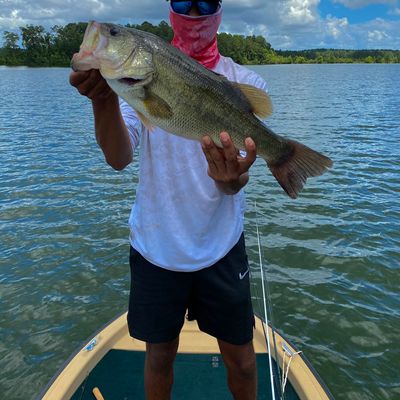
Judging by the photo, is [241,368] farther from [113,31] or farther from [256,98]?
[113,31]

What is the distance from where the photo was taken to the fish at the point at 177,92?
6.61ft

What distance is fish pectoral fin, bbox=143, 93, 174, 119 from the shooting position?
6.88 feet

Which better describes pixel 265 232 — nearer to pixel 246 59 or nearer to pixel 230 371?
pixel 230 371

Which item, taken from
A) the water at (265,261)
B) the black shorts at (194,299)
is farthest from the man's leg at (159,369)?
the water at (265,261)

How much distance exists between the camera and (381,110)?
73.7 feet

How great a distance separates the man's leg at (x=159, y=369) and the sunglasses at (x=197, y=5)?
213 centimetres

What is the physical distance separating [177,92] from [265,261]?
5328 mm

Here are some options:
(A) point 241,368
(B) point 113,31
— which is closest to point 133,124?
(B) point 113,31

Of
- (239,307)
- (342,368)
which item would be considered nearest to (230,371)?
(239,307)

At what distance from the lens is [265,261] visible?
A: 7086 mm

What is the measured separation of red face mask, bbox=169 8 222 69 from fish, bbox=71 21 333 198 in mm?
424

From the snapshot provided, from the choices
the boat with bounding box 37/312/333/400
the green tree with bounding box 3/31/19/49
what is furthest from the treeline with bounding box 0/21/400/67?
the boat with bounding box 37/312/333/400

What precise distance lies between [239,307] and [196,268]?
1.39 feet

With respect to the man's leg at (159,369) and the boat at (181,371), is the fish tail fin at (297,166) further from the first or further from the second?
the boat at (181,371)
